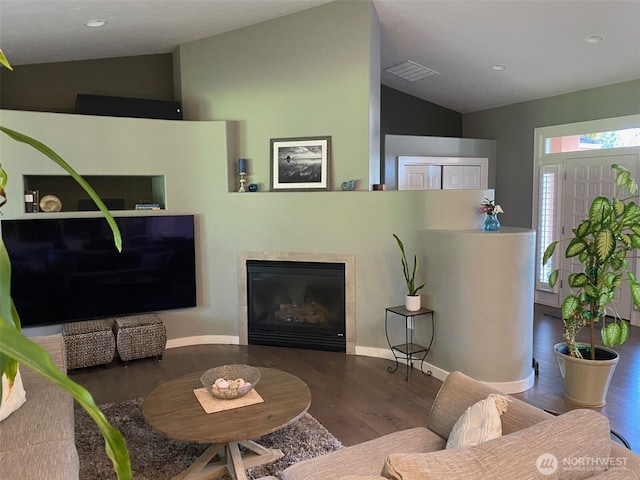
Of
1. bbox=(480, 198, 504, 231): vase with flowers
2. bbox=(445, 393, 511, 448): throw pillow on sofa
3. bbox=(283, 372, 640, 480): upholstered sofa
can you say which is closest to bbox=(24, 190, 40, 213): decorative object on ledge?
bbox=(283, 372, 640, 480): upholstered sofa

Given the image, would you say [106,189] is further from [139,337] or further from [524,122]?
[524,122]

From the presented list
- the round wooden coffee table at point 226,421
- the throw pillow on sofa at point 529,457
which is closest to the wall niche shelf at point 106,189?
the round wooden coffee table at point 226,421

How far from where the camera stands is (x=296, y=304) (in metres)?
4.84

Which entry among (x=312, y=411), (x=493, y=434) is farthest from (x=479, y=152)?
(x=493, y=434)

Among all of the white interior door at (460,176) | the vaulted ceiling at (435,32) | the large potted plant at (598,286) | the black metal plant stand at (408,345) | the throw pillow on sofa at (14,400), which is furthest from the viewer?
the white interior door at (460,176)

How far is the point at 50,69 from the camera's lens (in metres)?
4.93

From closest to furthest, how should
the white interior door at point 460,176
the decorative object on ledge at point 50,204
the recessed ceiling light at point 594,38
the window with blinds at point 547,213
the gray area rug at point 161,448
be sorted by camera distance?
the gray area rug at point 161,448 → the decorative object on ledge at point 50,204 → the recessed ceiling light at point 594,38 → the window with blinds at point 547,213 → the white interior door at point 460,176

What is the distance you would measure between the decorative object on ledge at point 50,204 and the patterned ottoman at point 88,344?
1058 millimetres

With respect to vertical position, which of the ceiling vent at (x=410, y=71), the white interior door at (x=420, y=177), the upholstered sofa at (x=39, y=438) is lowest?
the upholstered sofa at (x=39, y=438)

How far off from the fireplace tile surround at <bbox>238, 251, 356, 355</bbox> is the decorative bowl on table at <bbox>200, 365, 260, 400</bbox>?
1.80m

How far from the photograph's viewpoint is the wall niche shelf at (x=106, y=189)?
4.60 meters

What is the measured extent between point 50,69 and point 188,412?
13.6 ft

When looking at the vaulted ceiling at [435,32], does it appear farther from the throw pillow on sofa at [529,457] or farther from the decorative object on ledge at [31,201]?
the throw pillow on sofa at [529,457]

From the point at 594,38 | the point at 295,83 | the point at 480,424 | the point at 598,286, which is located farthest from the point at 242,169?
the point at 480,424
